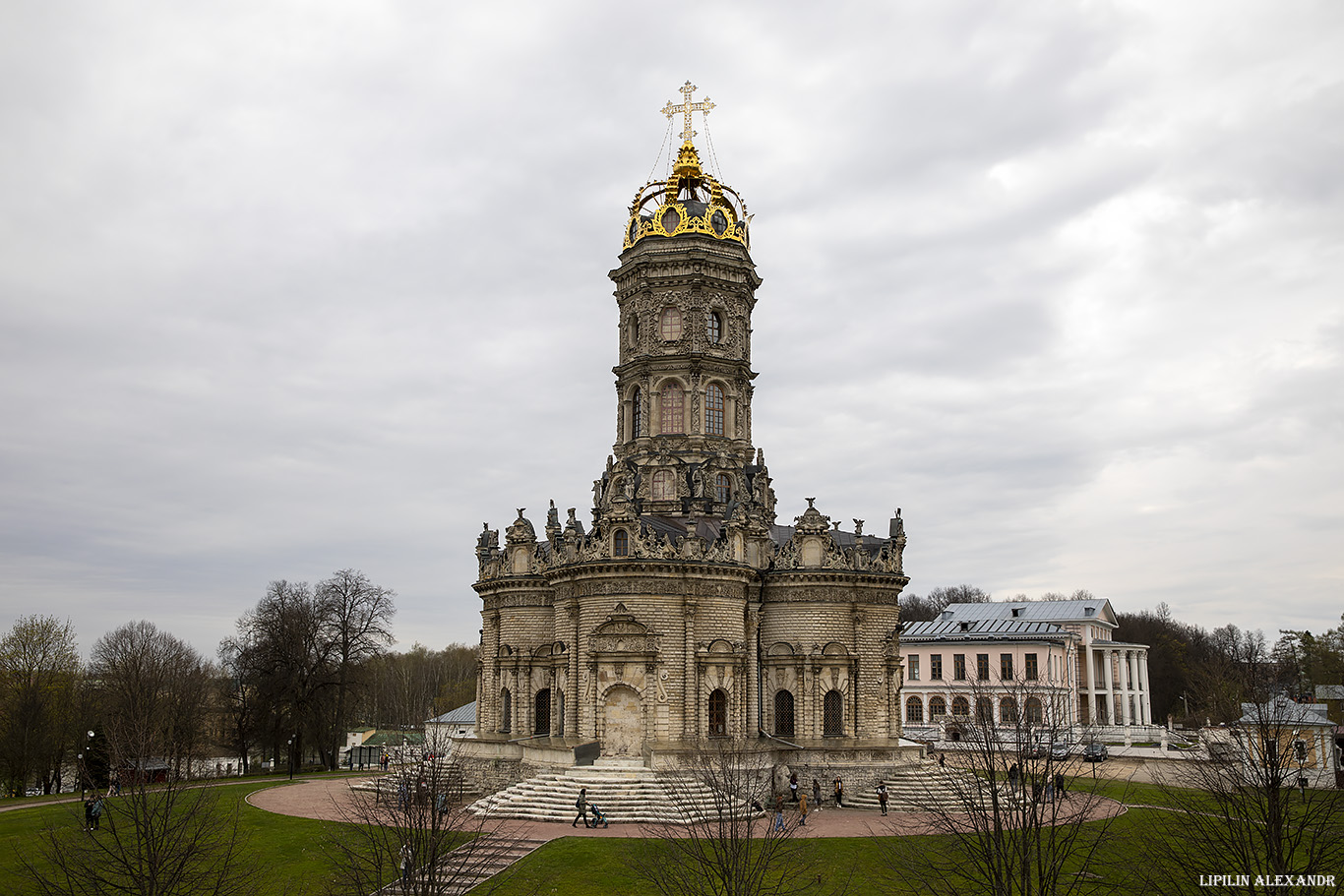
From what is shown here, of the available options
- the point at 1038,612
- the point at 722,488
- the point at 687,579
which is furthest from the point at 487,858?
the point at 1038,612

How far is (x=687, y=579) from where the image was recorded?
1533 inches

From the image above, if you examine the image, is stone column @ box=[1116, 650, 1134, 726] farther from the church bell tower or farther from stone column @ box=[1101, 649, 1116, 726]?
the church bell tower

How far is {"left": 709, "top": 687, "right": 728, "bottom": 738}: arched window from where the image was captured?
39.2m

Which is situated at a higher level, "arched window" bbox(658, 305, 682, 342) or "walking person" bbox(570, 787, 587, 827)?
"arched window" bbox(658, 305, 682, 342)

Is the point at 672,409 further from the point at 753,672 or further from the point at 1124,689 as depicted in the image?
the point at 1124,689

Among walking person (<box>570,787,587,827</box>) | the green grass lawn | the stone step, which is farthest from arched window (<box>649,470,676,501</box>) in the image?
the green grass lawn

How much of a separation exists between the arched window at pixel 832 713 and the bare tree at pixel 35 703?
123 ft

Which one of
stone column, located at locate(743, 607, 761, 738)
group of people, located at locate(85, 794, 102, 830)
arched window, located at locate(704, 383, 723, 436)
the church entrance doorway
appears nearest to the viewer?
group of people, located at locate(85, 794, 102, 830)

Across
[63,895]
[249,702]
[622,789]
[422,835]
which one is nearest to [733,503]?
[622,789]

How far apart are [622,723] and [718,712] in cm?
393

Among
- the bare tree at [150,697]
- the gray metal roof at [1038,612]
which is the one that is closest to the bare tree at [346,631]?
the bare tree at [150,697]

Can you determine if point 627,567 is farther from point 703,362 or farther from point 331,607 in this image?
point 331,607

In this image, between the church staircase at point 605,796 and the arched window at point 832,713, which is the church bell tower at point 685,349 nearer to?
the arched window at point 832,713

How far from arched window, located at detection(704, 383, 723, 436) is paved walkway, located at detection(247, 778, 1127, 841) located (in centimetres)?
1686
